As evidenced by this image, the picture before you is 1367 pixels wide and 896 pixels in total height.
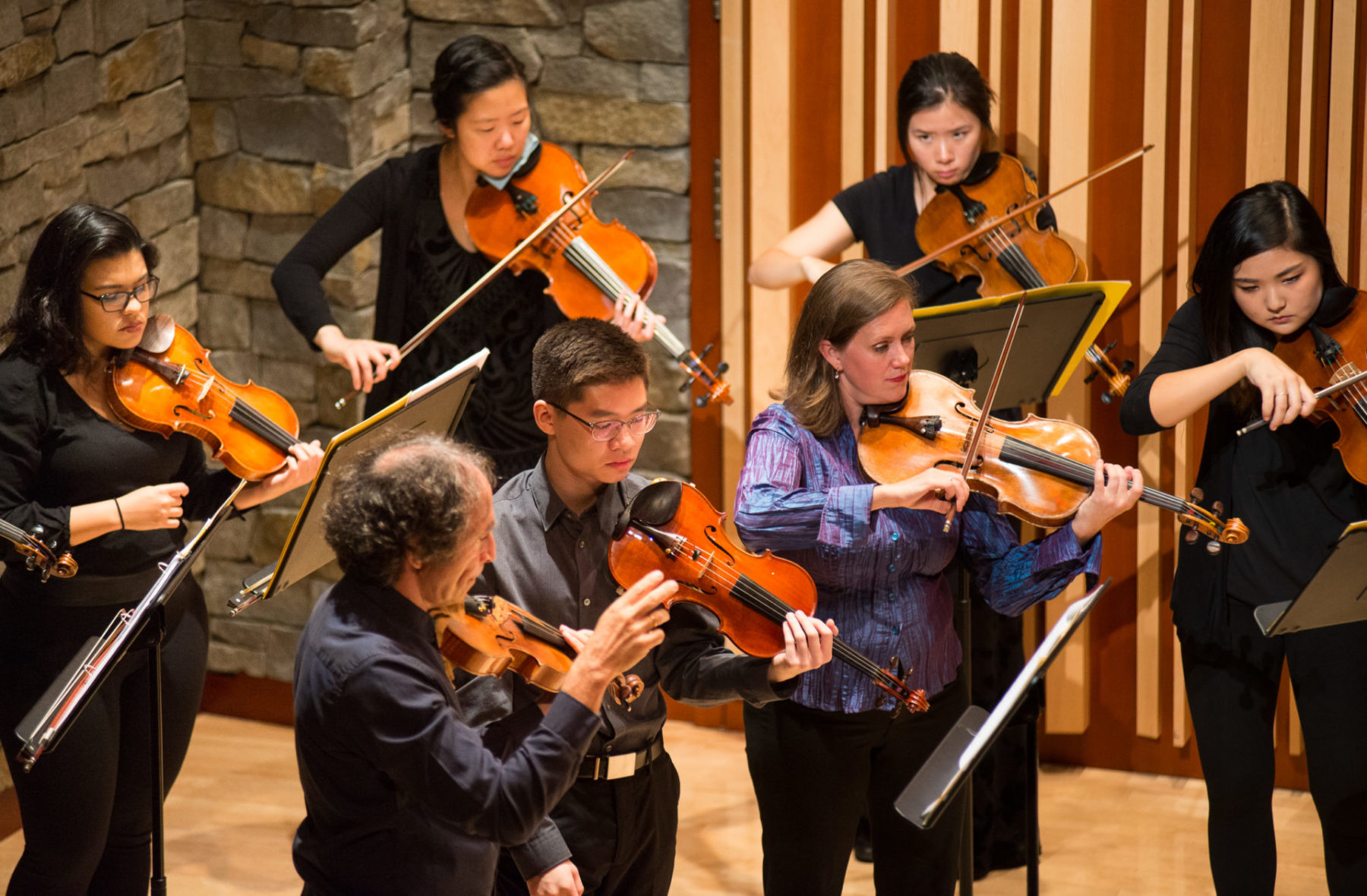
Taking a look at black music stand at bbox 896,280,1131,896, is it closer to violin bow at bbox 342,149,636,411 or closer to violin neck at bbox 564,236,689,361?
violin neck at bbox 564,236,689,361

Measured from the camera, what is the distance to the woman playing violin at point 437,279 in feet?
10.6

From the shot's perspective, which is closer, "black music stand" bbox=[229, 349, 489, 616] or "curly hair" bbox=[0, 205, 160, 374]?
"black music stand" bbox=[229, 349, 489, 616]

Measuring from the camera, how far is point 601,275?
3203 millimetres

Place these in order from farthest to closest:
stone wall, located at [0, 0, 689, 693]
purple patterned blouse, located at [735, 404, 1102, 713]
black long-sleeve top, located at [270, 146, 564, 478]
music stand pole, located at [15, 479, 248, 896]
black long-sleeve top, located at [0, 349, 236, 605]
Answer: stone wall, located at [0, 0, 689, 693], black long-sleeve top, located at [270, 146, 564, 478], black long-sleeve top, located at [0, 349, 236, 605], purple patterned blouse, located at [735, 404, 1102, 713], music stand pole, located at [15, 479, 248, 896]

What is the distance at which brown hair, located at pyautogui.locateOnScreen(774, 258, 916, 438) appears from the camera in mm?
2471

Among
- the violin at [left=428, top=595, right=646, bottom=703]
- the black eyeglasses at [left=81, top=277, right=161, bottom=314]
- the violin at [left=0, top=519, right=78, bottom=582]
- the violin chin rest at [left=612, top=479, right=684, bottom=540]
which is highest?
the black eyeglasses at [left=81, top=277, right=161, bottom=314]

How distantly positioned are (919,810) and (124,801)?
1.66 m

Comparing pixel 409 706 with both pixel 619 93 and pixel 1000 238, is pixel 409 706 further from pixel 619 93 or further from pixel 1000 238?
pixel 619 93

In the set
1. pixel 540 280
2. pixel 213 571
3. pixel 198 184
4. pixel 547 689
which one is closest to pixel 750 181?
pixel 540 280

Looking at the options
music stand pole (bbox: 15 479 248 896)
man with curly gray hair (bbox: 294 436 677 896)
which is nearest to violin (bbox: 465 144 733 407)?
music stand pole (bbox: 15 479 248 896)

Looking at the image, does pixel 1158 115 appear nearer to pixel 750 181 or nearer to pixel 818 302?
pixel 750 181

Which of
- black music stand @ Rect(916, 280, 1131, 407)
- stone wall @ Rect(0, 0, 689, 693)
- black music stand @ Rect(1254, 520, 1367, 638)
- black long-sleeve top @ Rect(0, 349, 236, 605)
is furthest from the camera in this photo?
stone wall @ Rect(0, 0, 689, 693)

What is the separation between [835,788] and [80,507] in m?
1.38

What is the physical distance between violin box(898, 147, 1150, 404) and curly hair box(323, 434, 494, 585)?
159cm
